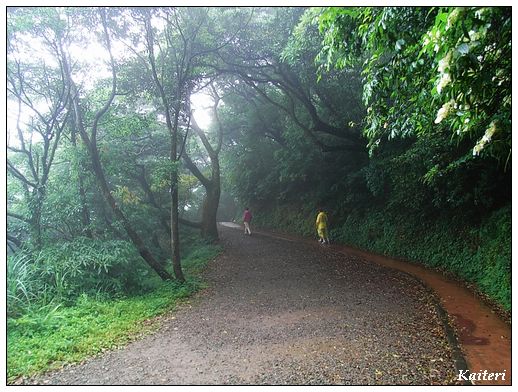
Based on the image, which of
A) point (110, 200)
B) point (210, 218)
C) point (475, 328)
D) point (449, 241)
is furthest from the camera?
point (210, 218)


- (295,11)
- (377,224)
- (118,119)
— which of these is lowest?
(377,224)

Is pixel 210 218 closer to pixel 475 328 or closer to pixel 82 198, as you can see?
pixel 82 198

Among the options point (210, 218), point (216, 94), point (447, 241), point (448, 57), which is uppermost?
point (216, 94)

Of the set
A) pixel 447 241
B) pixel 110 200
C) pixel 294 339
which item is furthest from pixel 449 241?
pixel 110 200

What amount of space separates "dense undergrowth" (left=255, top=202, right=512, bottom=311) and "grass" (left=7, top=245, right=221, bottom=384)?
720 cm

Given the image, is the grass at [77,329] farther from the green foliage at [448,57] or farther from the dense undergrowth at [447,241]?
the dense undergrowth at [447,241]

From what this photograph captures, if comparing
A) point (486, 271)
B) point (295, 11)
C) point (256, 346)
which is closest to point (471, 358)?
point (256, 346)

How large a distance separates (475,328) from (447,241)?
502 centimetres

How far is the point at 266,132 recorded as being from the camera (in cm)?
1864

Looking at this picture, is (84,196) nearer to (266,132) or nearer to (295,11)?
(295,11)

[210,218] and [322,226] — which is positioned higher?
[210,218]

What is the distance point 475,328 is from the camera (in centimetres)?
553

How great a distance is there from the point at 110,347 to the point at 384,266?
26.7 feet

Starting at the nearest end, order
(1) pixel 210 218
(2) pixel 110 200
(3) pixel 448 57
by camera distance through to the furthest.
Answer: (3) pixel 448 57
(2) pixel 110 200
(1) pixel 210 218
